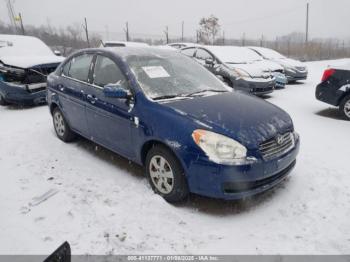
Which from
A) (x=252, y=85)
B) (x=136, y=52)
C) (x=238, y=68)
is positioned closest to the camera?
(x=136, y=52)

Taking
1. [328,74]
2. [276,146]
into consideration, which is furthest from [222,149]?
[328,74]

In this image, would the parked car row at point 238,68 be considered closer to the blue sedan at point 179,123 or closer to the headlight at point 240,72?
the headlight at point 240,72

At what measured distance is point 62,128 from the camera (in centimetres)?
490

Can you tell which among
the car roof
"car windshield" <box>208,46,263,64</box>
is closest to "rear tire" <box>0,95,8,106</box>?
the car roof

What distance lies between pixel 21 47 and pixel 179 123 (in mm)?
7348

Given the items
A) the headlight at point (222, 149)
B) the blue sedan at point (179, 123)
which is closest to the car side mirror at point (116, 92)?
the blue sedan at point (179, 123)

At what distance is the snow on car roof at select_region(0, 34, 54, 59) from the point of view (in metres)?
7.82

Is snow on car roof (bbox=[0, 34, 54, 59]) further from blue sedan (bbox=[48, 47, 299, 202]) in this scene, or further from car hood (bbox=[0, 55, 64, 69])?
blue sedan (bbox=[48, 47, 299, 202])

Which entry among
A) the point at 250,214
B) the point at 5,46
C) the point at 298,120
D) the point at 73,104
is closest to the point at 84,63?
the point at 73,104

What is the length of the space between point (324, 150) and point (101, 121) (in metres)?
3.45

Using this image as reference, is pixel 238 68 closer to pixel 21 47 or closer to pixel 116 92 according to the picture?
pixel 116 92

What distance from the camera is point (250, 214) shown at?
9.83ft

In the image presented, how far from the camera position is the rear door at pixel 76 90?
4.15 metres

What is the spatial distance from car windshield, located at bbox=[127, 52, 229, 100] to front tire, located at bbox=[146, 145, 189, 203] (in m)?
0.67
